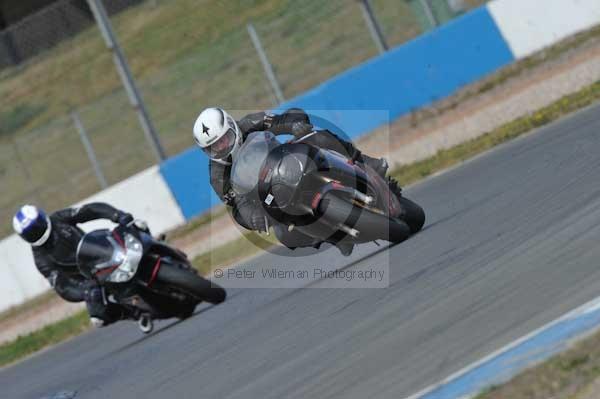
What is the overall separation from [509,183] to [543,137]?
2.14 metres

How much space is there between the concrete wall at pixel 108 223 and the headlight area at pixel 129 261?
654 cm

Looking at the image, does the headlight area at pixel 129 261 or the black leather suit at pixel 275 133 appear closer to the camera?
the black leather suit at pixel 275 133

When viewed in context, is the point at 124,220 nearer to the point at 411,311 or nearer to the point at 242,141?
the point at 242,141

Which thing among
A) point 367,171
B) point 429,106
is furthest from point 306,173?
point 429,106

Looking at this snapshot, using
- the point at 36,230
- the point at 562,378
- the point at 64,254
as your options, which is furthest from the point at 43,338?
the point at 562,378

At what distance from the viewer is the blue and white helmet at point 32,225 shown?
11219 mm

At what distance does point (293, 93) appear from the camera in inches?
755

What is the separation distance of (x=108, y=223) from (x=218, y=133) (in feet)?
28.3

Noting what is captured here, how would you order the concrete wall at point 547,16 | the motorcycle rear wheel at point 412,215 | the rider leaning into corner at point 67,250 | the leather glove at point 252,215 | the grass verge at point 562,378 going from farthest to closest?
the concrete wall at point 547,16 → the rider leaning into corner at point 67,250 → the motorcycle rear wheel at point 412,215 → the leather glove at point 252,215 → the grass verge at point 562,378

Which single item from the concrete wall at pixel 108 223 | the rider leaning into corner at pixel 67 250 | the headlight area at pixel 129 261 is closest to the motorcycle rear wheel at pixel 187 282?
the headlight area at pixel 129 261

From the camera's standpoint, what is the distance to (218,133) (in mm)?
8750

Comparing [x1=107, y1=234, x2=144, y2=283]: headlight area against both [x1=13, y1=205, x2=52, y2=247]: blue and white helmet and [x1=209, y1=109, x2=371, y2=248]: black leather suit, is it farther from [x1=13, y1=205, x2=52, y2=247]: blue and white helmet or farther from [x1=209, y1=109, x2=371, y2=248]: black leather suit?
[x1=209, y1=109, x2=371, y2=248]: black leather suit

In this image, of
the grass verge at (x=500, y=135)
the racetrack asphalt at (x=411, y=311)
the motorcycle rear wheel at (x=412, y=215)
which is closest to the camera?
the racetrack asphalt at (x=411, y=311)

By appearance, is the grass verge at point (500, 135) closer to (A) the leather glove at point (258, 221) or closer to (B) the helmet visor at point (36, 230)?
(B) the helmet visor at point (36, 230)
